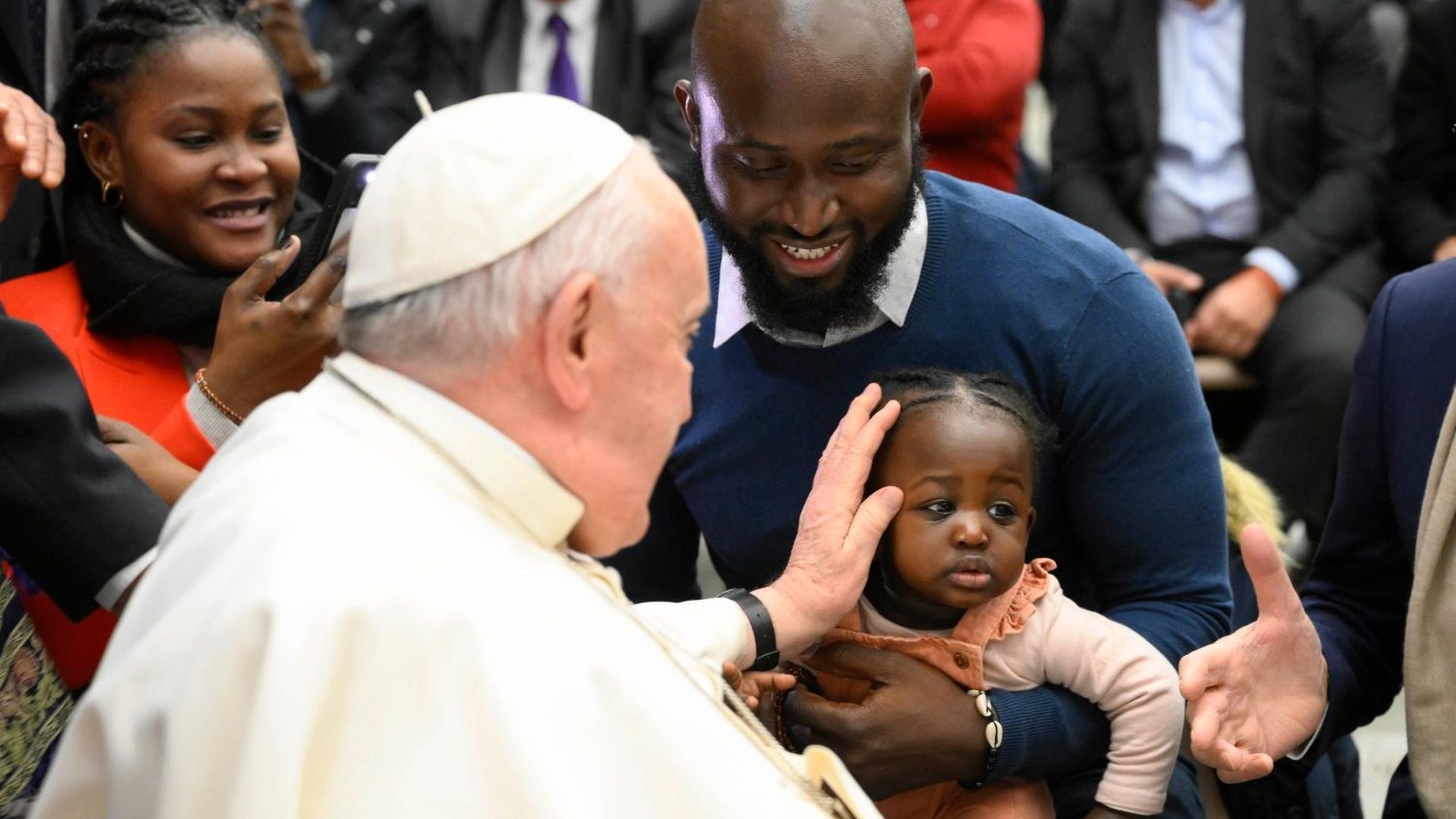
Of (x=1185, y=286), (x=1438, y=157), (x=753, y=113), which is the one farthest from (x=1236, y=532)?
(x=1438, y=157)

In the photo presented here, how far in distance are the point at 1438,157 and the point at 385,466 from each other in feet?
13.5

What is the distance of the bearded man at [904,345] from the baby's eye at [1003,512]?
0.16 meters

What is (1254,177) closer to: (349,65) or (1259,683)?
(349,65)

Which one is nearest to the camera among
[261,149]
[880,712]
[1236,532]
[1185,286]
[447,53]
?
[880,712]

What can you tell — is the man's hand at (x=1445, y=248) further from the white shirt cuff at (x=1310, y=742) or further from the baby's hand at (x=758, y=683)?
the baby's hand at (x=758, y=683)

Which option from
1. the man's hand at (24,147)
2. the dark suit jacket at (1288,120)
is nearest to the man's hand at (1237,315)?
the dark suit jacket at (1288,120)

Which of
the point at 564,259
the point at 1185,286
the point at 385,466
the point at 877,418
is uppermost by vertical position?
the point at 564,259

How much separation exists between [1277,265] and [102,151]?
3132 mm

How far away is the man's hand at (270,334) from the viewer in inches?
117

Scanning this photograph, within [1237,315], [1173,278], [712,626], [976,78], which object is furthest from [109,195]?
[1237,315]

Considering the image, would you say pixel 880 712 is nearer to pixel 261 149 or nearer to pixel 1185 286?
pixel 261 149

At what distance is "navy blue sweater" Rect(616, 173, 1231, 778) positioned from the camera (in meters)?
2.82

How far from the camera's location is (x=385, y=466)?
193cm

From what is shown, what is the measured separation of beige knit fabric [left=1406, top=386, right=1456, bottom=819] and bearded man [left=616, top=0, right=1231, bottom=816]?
1.12 ft
